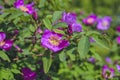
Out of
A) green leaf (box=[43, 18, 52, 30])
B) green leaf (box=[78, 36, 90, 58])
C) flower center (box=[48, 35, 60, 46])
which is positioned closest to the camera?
green leaf (box=[78, 36, 90, 58])

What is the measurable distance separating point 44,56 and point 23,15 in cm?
23

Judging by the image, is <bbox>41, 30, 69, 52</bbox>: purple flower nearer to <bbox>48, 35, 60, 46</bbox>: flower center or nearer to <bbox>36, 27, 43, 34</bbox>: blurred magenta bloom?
<bbox>48, 35, 60, 46</bbox>: flower center

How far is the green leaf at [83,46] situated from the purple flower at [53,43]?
12 centimetres

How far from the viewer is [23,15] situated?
1673mm

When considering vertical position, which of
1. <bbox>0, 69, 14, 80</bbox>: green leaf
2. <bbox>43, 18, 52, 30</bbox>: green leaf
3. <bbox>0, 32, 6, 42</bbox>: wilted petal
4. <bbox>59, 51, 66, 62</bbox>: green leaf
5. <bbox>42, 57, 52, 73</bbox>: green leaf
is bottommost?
<bbox>0, 69, 14, 80</bbox>: green leaf

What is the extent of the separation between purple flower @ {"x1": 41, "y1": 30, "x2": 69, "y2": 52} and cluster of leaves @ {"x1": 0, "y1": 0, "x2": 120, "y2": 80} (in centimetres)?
3

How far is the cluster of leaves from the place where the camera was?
63.6 inches

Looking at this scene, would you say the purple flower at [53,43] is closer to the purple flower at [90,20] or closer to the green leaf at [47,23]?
the green leaf at [47,23]

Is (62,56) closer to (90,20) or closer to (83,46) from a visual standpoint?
(83,46)

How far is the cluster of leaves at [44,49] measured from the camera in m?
1.61

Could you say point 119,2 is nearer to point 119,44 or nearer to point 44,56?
point 119,44

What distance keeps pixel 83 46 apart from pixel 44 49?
18.5 inches

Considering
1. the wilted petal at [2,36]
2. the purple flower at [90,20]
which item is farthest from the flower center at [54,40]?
the purple flower at [90,20]

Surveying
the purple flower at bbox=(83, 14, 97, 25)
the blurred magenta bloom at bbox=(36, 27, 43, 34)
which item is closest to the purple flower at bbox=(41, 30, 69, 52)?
the blurred magenta bloom at bbox=(36, 27, 43, 34)
